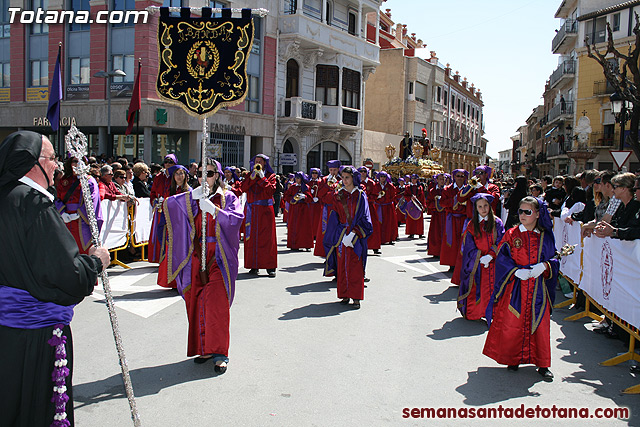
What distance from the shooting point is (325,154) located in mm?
31469

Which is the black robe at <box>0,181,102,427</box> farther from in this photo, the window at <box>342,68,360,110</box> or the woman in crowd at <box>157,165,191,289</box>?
the window at <box>342,68,360,110</box>

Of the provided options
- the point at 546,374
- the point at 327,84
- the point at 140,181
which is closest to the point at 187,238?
the point at 546,374

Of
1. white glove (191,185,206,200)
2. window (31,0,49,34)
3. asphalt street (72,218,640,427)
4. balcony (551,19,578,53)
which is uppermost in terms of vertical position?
balcony (551,19,578,53)

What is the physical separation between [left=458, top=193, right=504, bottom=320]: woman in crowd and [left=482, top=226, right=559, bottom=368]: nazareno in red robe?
160 cm

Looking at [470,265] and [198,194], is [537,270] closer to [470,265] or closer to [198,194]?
[470,265]

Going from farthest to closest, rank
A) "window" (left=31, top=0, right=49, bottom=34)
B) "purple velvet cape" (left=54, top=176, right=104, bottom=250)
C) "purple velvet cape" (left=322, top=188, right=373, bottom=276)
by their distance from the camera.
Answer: "window" (left=31, top=0, right=49, bottom=34) → "purple velvet cape" (left=54, top=176, right=104, bottom=250) → "purple velvet cape" (left=322, top=188, right=373, bottom=276)

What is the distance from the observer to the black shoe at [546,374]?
17.4 feet

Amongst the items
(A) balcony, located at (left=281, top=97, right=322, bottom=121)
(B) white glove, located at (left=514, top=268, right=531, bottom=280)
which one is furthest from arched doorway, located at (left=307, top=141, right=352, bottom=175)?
(B) white glove, located at (left=514, top=268, right=531, bottom=280)

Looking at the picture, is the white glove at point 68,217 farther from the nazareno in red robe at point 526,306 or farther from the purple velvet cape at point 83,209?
the nazareno in red robe at point 526,306

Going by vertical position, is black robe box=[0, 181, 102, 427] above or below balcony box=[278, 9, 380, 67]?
below

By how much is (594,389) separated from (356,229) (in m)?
3.66

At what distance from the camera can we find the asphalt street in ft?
14.4

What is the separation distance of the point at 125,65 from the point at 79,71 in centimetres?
233

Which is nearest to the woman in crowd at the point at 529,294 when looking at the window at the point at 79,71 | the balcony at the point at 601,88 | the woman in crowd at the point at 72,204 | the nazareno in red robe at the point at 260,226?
the nazareno in red robe at the point at 260,226
